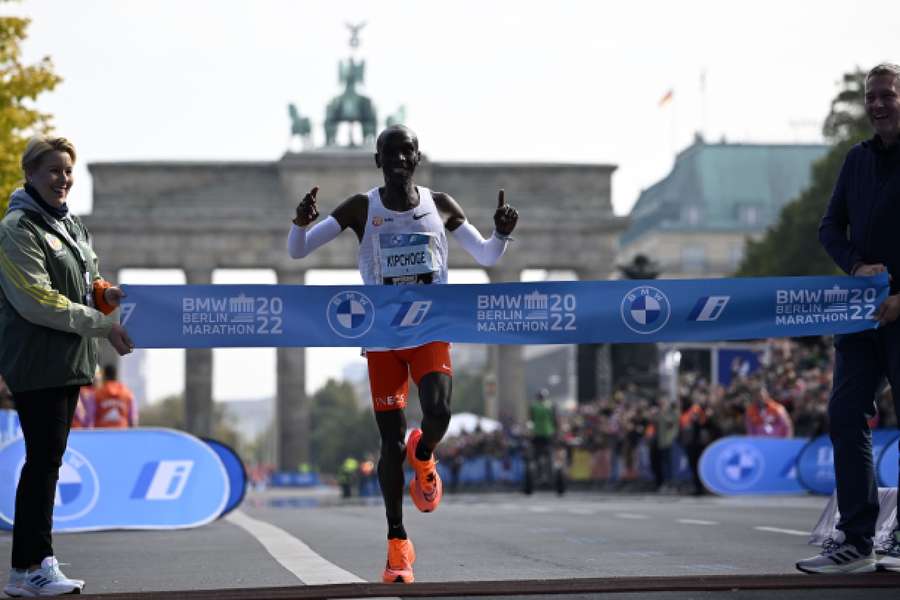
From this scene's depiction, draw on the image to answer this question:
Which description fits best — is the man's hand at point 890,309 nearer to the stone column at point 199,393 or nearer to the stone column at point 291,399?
the stone column at point 199,393

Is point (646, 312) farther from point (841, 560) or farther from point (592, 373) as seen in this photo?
point (592, 373)

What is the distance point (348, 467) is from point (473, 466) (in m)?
14.5

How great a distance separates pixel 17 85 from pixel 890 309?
77.9ft

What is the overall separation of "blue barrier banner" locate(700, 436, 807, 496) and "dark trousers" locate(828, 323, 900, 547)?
48.5 ft

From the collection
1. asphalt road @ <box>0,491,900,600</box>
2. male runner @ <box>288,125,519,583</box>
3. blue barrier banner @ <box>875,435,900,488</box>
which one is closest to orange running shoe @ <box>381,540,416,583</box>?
male runner @ <box>288,125,519,583</box>

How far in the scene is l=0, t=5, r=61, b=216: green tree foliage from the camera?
2994 centimetres

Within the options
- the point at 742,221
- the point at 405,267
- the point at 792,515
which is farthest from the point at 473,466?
the point at 742,221

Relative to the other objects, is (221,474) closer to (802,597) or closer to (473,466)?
(802,597)

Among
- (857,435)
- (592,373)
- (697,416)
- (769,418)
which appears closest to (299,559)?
(857,435)

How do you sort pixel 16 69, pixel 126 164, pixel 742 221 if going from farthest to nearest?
1. pixel 742 221
2. pixel 126 164
3. pixel 16 69

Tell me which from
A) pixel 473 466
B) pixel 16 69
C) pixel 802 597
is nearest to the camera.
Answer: pixel 802 597

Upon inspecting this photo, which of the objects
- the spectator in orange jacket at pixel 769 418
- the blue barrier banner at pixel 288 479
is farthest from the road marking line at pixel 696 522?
the blue barrier banner at pixel 288 479

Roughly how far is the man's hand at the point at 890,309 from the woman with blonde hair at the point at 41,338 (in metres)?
3.17

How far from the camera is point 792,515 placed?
17.1 meters
